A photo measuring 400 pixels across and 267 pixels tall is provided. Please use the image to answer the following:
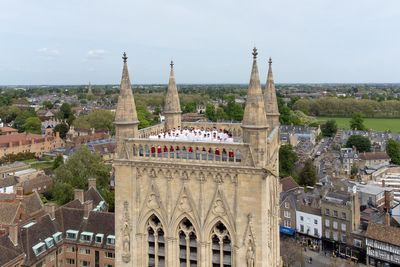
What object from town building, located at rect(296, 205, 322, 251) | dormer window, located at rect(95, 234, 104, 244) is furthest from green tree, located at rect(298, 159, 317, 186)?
dormer window, located at rect(95, 234, 104, 244)

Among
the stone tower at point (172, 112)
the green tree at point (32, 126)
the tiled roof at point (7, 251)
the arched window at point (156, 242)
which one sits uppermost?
the stone tower at point (172, 112)

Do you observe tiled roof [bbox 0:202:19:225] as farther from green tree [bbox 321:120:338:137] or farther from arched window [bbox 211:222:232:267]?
green tree [bbox 321:120:338:137]

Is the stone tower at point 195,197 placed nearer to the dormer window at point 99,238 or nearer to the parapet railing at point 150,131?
the parapet railing at point 150,131

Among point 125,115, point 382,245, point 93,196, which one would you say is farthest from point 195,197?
point 382,245

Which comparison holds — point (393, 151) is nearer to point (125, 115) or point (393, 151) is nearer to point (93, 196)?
point (93, 196)

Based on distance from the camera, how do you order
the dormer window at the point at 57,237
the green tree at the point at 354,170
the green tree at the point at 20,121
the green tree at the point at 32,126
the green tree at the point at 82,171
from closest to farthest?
1. the dormer window at the point at 57,237
2. the green tree at the point at 82,171
3. the green tree at the point at 354,170
4. the green tree at the point at 32,126
5. the green tree at the point at 20,121

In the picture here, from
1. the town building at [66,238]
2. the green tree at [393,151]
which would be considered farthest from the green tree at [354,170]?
the town building at [66,238]
